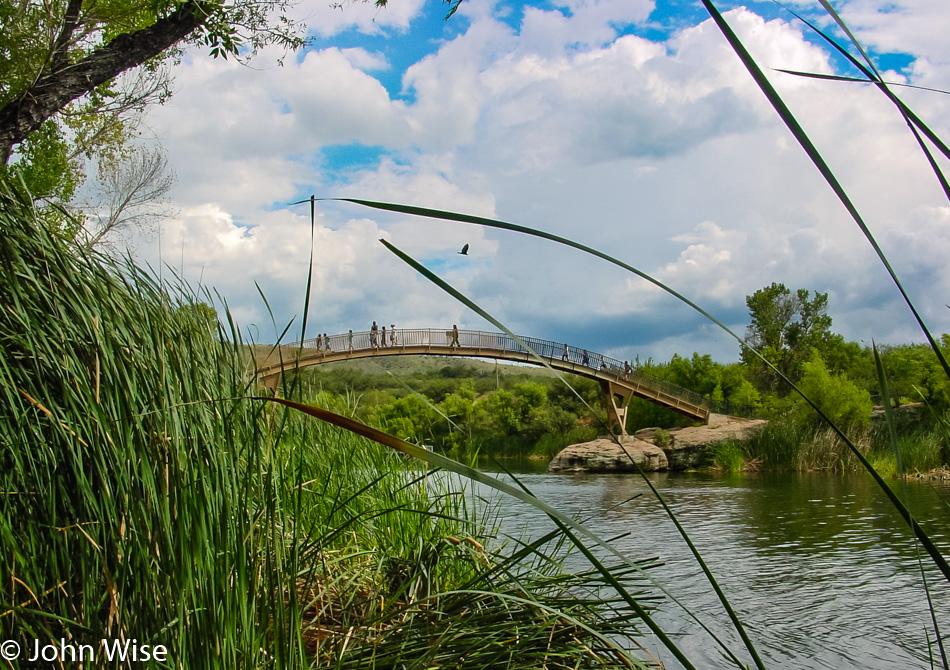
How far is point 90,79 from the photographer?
671cm

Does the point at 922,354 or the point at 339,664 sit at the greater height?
the point at 922,354

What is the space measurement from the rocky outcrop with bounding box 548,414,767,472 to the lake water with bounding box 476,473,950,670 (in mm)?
6501

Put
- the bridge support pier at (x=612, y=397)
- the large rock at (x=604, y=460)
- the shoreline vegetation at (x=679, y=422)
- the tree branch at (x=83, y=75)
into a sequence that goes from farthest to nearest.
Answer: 1. the bridge support pier at (x=612, y=397)
2. the large rock at (x=604, y=460)
3. the shoreline vegetation at (x=679, y=422)
4. the tree branch at (x=83, y=75)

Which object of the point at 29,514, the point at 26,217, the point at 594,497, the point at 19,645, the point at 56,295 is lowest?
the point at 594,497

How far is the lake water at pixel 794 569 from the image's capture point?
3.75m

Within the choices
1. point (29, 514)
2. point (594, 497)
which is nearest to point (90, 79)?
point (29, 514)

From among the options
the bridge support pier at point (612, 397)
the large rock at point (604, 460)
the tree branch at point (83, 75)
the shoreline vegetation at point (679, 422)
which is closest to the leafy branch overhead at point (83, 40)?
the tree branch at point (83, 75)

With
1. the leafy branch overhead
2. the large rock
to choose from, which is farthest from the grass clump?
the large rock

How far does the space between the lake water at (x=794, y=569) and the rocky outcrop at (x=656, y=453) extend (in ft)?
21.3

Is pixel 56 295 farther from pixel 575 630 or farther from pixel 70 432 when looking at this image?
pixel 575 630

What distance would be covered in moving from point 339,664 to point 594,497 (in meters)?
10.1
